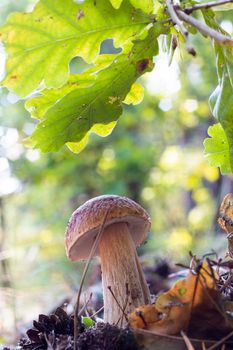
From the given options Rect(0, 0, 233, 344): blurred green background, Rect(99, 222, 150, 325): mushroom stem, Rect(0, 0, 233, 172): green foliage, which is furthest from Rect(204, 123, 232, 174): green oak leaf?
Rect(0, 0, 233, 344): blurred green background

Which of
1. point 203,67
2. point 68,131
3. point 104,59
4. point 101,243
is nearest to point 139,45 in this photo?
point 104,59

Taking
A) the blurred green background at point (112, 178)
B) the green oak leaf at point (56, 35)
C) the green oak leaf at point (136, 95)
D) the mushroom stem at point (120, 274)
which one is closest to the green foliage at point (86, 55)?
the green oak leaf at point (56, 35)

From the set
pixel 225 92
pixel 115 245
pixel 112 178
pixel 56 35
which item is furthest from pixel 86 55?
pixel 112 178

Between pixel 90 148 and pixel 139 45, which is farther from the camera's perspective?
pixel 90 148

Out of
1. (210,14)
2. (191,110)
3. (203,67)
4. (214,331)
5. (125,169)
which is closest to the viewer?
(214,331)

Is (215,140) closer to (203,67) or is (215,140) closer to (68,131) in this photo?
(68,131)

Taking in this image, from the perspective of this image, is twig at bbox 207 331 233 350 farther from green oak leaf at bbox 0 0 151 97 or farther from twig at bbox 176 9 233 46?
green oak leaf at bbox 0 0 151 97
